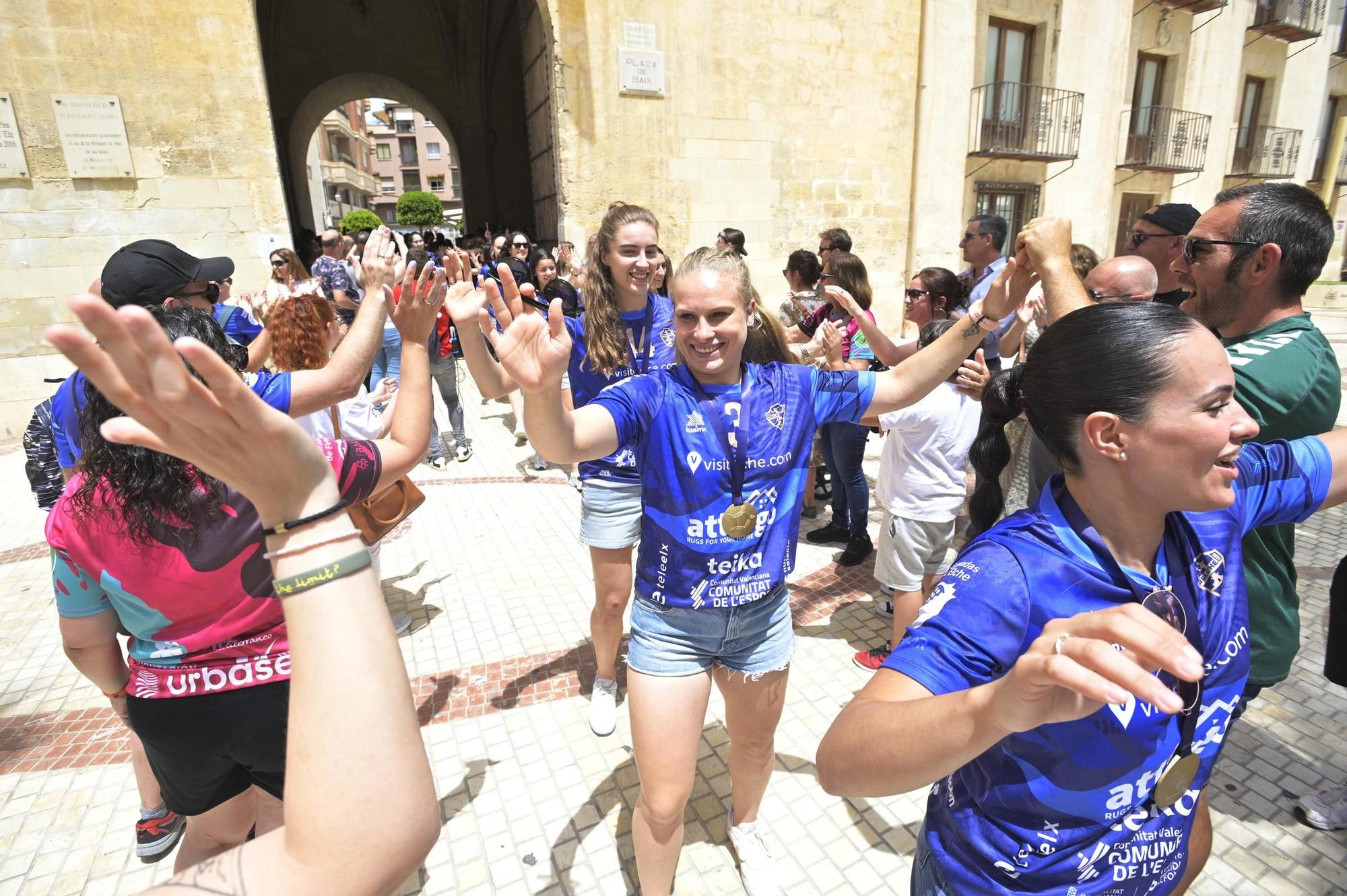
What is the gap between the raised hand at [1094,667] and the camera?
0.72 meters

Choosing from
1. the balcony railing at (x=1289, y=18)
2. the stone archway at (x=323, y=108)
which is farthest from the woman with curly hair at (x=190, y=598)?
the balcony railing at (x=1289, y=18)

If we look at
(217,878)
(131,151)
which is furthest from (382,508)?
(131,151)

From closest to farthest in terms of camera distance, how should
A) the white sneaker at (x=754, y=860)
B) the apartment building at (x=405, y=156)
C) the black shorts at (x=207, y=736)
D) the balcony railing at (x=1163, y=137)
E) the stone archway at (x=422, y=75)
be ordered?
the black shorts at (x=207, y=736)
the white sneaker at (x=754, y=860)
the balcony railing at (x=1163, y=137)
the stone archway at (x=422, y=75)
the apartment building at (x=405, y=156)

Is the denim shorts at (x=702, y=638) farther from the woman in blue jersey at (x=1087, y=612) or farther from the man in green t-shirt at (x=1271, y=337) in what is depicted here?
the man in green t-shirt at (x=1271, y=337)

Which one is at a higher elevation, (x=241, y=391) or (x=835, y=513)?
(x=241, y=391)

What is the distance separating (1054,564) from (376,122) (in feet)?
256

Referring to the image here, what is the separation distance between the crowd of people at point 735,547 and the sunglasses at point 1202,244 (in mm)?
11

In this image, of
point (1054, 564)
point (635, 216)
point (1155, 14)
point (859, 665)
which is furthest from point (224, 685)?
point (1155, 14)

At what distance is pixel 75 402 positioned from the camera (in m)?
1.91

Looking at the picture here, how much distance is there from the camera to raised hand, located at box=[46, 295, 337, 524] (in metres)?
0.62

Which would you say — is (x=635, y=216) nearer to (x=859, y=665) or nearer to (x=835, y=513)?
Answer: (x=859, y=665)

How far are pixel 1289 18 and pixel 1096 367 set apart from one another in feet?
75.1

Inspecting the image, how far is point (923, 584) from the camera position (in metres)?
3.53

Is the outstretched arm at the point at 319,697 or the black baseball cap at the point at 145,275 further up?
the black baseball cap at the point at 145,275
